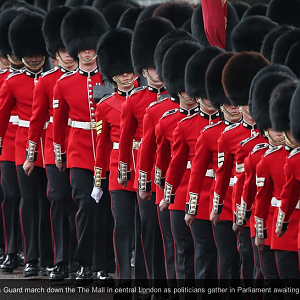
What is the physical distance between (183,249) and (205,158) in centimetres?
62

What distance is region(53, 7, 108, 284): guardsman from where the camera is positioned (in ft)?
30.1

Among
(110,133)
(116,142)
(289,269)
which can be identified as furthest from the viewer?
(110,133)

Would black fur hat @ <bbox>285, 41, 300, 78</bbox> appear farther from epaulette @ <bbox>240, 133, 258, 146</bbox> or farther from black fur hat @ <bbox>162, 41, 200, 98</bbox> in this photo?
epaulette @ <bbox>240, 133, 258, 146</bbox>

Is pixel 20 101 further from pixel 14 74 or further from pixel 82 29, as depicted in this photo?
pixel 82 29

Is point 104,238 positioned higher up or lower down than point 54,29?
lower down

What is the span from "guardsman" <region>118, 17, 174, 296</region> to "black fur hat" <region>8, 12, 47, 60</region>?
4.76ft

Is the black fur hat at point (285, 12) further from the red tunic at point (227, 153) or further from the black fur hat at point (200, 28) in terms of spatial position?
the red tunic at point (227, 153)

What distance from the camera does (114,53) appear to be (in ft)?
29.7

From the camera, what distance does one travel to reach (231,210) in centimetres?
769

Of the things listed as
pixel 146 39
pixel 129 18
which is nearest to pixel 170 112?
pixel 146 39

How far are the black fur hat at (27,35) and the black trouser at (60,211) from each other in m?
1.02

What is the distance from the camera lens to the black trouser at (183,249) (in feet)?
26.1

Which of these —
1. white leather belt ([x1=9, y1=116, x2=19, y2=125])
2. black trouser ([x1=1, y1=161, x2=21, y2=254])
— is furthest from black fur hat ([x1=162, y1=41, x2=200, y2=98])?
black trouser ([x1=1, y1=161, x2=21, y2=254])

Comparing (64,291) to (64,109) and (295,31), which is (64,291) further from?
(295,31)
